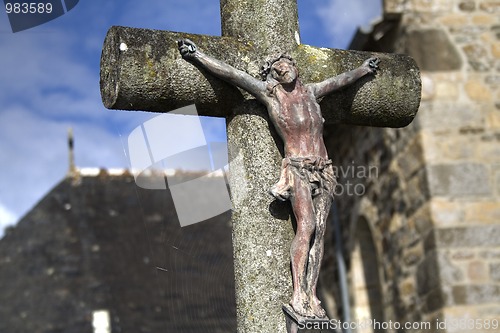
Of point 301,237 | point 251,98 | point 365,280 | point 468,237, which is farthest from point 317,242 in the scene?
point 365,280

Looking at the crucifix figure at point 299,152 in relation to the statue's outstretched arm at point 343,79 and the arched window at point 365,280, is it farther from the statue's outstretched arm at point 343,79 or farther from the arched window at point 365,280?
the arched window at point 365,280

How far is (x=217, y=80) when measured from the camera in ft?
10.4

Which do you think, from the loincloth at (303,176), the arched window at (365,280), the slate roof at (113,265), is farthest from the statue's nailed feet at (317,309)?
the slate roof at (113,265)

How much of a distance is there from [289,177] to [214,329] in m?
11.3

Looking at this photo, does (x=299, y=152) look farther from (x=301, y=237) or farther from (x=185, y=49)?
(x=185, y=49)

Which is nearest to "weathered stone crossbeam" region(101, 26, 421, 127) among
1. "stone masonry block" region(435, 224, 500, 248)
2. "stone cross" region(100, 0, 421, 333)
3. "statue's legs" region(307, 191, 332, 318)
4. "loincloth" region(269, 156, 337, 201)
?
"stone cross" region(100, 0, 421, 333)

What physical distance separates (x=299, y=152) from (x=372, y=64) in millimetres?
558

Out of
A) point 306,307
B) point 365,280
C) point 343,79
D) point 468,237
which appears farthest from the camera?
point 365,280

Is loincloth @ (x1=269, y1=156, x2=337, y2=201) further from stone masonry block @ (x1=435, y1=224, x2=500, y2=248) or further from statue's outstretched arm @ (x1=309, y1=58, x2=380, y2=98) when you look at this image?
stone masonry block @ (x1=435, y1=224, x2=500, y2=248)

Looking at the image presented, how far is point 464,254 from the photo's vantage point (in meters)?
7.00

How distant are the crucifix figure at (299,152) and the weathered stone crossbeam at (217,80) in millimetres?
65

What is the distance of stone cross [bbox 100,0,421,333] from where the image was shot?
301 centimetres

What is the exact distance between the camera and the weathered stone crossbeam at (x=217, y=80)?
119 inches

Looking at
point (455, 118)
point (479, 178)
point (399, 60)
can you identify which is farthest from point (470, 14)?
point (399, 60)
